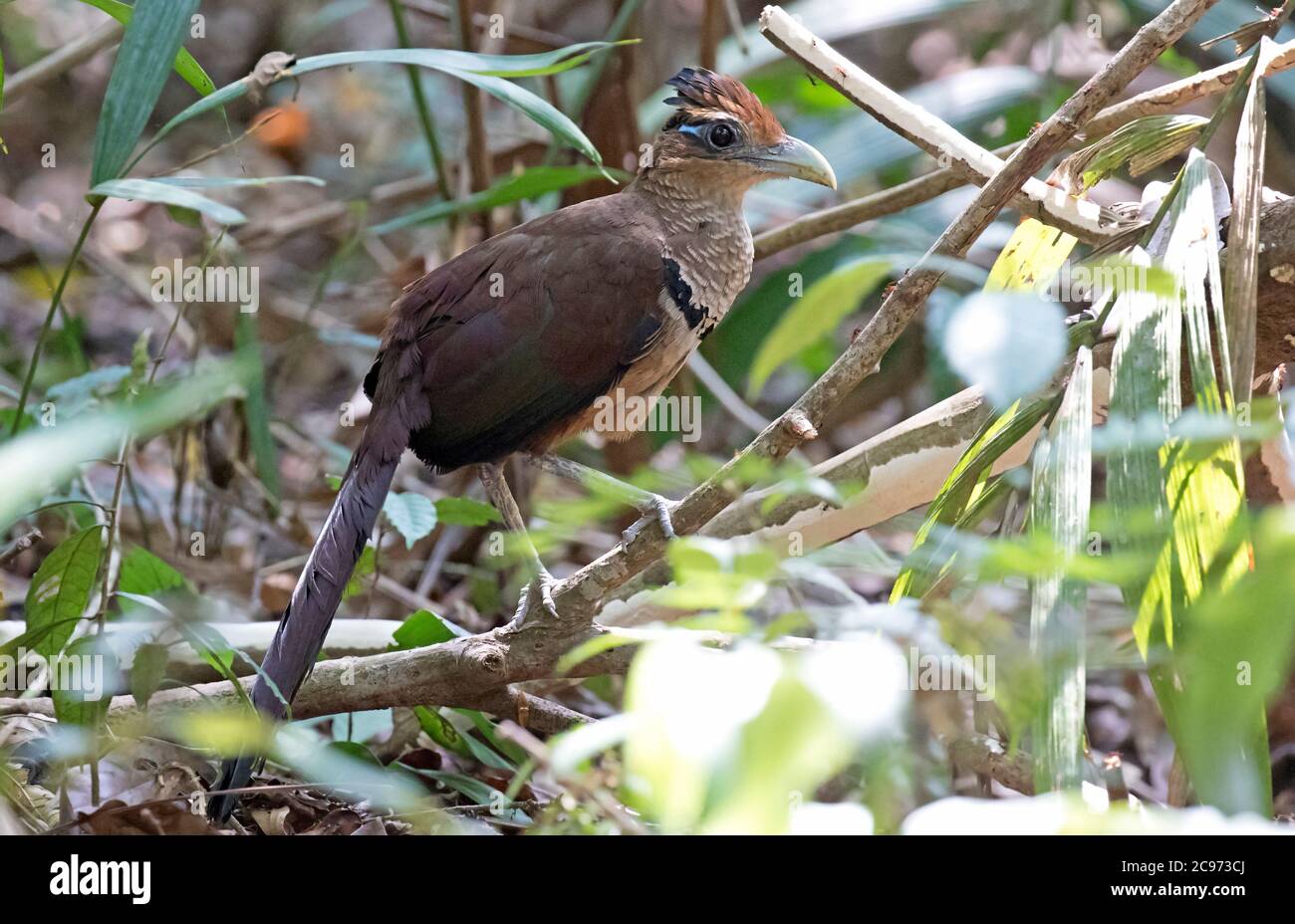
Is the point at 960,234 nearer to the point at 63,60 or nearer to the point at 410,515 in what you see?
the point at 410,515

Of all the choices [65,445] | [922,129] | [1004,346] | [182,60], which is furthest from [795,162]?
[65,445]

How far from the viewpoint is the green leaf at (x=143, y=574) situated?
2850 mm

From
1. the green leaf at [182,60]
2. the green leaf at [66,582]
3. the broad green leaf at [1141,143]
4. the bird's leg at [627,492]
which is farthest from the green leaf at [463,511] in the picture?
the broad green leaf at [1141,143]

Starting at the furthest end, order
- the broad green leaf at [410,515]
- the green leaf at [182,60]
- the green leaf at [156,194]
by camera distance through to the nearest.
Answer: the broad green leaf at [410,515]
the green leaf at [182,60]
the green leaf at [156,194]

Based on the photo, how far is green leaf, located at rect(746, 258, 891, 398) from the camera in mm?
1650

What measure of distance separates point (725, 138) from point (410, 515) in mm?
1208

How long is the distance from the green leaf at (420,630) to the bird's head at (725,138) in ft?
4.20

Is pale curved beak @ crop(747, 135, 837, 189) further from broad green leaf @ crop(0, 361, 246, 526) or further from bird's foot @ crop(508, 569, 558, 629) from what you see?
broad green leaf @ crop(0, 361, 246, 526)

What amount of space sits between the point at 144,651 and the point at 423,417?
0.79 metres

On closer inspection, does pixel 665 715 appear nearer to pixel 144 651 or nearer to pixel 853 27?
pixel 144 651

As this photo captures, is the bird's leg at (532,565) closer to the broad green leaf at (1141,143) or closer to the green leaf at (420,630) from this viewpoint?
the green leaf at (420,630)

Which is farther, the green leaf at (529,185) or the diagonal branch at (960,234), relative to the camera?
the green leaf at (529,185)

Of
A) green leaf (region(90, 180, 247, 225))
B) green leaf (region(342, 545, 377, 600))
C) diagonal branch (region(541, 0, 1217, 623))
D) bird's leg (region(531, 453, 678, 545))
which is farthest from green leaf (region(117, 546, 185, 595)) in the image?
diagonal branch (region(541, 0, 1217, 623))

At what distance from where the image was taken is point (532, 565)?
247 centimetres
